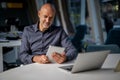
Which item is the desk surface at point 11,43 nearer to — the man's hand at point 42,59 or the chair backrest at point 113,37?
the chair backrest at point 113,37

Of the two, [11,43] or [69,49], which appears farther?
[11,43]

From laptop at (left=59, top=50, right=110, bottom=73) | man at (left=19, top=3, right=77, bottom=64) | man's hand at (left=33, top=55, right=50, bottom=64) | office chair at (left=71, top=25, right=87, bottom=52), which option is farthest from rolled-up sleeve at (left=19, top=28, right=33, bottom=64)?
office chair at (left=71, top=25, right=87, bottom=52)

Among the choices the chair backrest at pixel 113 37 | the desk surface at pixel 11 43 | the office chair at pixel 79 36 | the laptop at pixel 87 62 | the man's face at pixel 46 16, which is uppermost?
the man's face at pixel 46 16

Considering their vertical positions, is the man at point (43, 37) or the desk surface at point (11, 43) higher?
the man at point (43, 37)

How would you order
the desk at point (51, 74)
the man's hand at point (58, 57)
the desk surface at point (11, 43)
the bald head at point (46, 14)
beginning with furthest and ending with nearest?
the desk surface at point (11, 43)
the bald head at point (46, 14)
the man's hand at point (58, 57)
the desk at point (51, 74)

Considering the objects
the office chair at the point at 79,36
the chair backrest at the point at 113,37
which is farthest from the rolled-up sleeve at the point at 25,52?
the office chair at the point at 79,36

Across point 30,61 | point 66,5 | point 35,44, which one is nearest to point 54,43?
point 35,44

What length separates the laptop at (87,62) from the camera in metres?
1.89

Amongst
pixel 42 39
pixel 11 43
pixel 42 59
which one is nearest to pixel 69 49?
pixel 42 39

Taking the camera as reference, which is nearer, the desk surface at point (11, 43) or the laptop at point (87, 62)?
the laptop at point (87, 62)

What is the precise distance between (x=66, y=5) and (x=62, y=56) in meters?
6.23

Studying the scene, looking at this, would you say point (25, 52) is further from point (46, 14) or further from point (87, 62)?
point (87, 62)

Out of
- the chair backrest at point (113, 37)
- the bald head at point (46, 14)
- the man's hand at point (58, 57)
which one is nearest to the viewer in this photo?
the man's hand at point (58, 57)

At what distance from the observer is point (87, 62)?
77.4 inches
